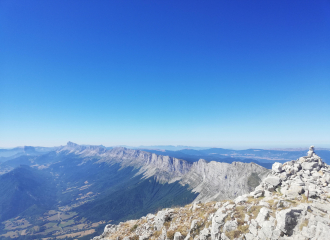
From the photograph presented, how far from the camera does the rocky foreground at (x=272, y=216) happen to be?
56.0 feet

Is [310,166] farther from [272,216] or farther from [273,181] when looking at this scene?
[272,216]

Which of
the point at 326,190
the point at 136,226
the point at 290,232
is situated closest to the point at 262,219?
the point at 290,232

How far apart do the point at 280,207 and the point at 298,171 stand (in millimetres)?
16557

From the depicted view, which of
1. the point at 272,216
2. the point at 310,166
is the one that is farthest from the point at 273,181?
the point at 272,216

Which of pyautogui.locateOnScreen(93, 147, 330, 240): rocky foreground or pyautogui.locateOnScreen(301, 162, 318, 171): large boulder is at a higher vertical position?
pyautogui.locateOnScreen(301, 162, 318, 171): large boulder

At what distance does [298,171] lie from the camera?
106 feet

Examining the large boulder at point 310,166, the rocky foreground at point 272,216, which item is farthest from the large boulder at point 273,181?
the large boulder at point 310,166

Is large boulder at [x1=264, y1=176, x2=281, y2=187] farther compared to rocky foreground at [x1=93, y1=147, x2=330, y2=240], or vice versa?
large boulder at [x1=264, y1=176, x2=281, y2=187]

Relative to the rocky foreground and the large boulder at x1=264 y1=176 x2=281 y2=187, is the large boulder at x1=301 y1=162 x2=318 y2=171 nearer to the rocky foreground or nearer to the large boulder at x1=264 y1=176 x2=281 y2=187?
the rocky foreground

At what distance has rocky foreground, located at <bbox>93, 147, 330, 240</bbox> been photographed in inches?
672

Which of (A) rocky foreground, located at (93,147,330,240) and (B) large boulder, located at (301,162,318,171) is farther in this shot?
(B) large boulder, located at (301,162,318,171)

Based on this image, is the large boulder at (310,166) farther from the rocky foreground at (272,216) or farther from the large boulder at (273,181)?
the large boulder at (273,181)

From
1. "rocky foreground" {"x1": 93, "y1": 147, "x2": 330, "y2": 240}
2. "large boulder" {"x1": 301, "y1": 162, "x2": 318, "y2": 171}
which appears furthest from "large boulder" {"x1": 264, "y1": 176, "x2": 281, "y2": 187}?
"large boulder" {"x1": 301, "y1": 162, "x2": 318, "y2": 171}

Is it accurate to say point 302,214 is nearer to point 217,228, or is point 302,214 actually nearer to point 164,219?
point 217,228
